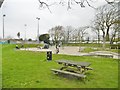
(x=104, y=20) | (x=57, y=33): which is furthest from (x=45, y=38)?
(x=104, y=20)

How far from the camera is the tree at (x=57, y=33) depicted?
215 ft

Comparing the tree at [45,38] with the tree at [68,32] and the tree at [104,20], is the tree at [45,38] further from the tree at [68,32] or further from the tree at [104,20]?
the tree at [104,20]

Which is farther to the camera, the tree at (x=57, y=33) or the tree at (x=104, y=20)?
the tree at (x=57, y=33)

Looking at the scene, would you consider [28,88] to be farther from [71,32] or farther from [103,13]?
[71,32]

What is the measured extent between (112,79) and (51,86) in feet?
9.42

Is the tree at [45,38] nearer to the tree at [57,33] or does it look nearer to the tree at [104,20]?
the tree at [57,33]

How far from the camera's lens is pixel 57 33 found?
65375 mm

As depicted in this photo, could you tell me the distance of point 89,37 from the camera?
75.0 m

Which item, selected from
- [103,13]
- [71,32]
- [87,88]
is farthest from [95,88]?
[71,32]

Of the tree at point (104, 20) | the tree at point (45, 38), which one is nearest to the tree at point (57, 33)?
the tree at point (45, 38)

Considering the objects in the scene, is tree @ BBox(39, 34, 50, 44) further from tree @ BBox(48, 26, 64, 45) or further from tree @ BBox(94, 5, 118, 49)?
tree @ BBox(94, 5, 118, 49)

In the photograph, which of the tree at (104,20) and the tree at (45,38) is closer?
the tree at (104,20)

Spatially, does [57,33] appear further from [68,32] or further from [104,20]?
[104,20]

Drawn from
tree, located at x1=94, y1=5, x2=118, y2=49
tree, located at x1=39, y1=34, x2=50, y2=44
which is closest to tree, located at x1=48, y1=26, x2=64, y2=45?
tree, located at x1=39, y1=34, x2=50, y2=44
